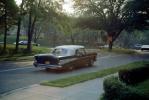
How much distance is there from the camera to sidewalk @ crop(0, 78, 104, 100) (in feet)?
38.9

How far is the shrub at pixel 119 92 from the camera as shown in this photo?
959cm

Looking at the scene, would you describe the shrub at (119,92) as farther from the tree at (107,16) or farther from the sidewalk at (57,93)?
the tree at (107,16)

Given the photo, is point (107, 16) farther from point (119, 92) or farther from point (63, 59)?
point (119, 92)

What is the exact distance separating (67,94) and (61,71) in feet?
26.4

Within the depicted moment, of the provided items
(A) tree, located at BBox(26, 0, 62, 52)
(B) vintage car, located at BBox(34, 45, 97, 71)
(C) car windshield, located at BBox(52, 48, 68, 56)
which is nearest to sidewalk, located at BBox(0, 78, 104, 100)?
(B) vintage car, located at BBox(34, 45, 97, 71)

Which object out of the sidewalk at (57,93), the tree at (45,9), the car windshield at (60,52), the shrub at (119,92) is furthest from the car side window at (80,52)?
the tree at (45,9)

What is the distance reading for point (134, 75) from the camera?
1430 cm

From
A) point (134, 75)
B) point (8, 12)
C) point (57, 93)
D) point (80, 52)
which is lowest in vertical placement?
point (57, 93)

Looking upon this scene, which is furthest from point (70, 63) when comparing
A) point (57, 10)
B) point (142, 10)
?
point (142, 10)

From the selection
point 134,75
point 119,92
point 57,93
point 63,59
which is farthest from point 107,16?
point 119,92

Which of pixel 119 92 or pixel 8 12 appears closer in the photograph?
pixel 119 92

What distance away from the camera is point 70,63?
2047cm

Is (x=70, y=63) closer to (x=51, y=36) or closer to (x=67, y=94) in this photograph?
(x=67, y=94)

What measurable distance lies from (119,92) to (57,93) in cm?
344
